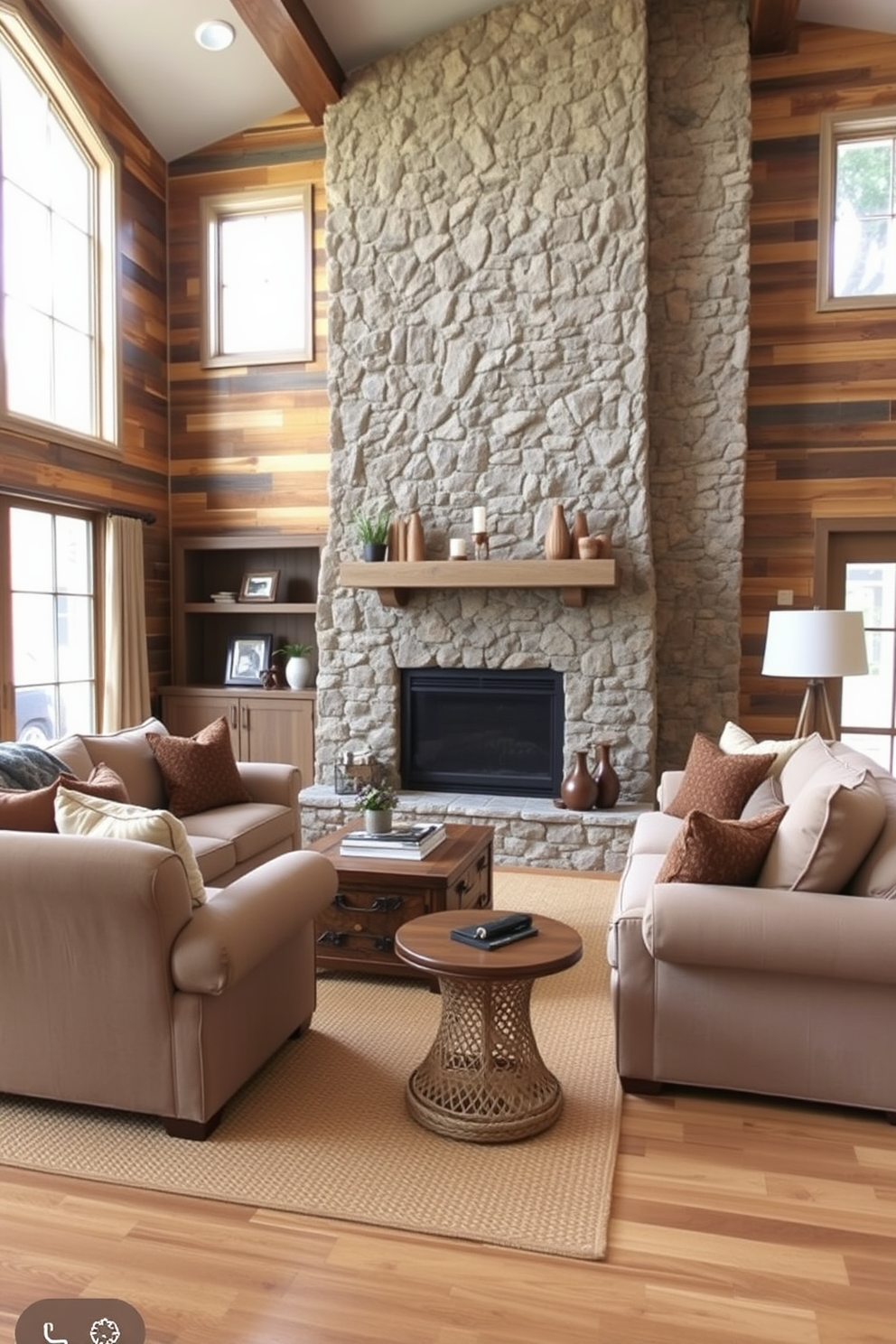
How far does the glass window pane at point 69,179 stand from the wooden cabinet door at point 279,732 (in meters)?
3.09

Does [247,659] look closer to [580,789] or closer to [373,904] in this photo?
[580,789]

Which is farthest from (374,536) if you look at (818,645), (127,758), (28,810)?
(28,810)

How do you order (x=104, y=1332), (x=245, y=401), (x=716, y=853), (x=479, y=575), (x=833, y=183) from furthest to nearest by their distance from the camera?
(x=245, y=401)
(x=833, y=183)
(x=479, y=575)
(x=716, y=853)
(x=104, y=1332)

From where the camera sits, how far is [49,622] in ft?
18.6

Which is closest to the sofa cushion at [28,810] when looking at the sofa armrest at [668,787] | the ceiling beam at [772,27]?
the sofa armrest at [668,787]

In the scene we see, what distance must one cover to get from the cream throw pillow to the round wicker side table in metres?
0.62

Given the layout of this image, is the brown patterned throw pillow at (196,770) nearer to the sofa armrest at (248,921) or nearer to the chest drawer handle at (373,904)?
the chest drawer handle at (373,904)

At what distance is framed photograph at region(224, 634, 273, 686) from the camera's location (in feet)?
21.8

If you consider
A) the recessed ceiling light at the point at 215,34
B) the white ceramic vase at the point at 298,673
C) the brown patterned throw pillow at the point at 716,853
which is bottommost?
the brown patterned throw pillow at the point at 716,853

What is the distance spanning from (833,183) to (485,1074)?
17.4 feet

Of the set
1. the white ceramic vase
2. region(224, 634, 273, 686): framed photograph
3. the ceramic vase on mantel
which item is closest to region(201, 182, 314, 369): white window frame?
region(224, 634, 273, 686): framed photograph

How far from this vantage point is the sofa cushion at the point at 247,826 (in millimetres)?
4105

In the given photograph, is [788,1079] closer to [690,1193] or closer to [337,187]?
[690,1193]

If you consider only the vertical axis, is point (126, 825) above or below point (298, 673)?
below
